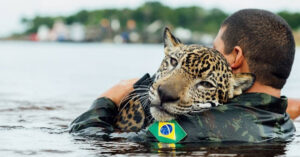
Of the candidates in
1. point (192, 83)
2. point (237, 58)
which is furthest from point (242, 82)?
point (192, 83)

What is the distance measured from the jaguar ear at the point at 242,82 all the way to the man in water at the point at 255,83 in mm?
81

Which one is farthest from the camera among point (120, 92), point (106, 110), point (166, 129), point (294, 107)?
point (294, 107)

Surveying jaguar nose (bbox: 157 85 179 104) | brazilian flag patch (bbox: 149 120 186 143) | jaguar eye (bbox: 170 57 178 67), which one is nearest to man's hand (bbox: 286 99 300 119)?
brazilian flag patch (bbox: 149 120 186 143)

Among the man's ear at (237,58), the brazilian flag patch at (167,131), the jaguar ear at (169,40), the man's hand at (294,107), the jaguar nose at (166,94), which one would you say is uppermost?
the jaguar ear at (169,40)

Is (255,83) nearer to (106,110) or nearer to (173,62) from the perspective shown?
(173,62)

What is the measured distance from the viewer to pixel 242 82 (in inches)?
283

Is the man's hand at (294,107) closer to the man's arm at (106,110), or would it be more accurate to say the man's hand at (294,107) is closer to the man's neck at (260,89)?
the man's neck at (260,89)

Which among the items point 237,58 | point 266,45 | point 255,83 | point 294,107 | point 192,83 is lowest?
point 294,107

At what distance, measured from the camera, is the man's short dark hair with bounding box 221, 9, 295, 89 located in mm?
7508

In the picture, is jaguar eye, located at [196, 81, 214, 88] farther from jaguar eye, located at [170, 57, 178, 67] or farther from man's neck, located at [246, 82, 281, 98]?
man's neck, located at [246, 82, 281, 98]

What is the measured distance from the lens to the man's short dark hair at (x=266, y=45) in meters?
7.51

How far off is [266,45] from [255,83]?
1.52 feet

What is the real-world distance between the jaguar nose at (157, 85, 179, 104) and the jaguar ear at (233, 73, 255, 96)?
0.87 m

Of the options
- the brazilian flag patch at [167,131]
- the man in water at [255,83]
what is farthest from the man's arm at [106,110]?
the brazilian flag patch at [167,131]
